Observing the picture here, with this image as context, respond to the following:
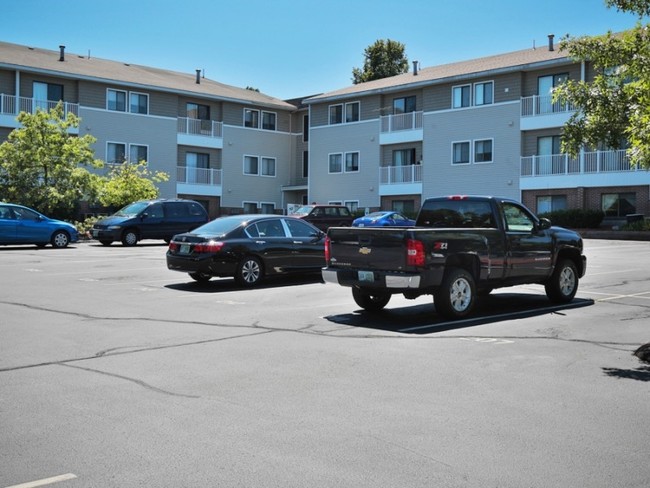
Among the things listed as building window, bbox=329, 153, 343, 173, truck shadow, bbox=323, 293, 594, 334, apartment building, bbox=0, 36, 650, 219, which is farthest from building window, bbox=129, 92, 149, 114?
truck shadow, bbox=323, 293, 594, 334

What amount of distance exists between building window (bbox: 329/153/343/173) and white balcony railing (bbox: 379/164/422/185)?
3.81 metres

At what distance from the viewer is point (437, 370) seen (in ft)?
25.3

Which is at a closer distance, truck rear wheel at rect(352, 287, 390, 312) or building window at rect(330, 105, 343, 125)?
truck rear wheel at rect(352, 287, 390, 312)

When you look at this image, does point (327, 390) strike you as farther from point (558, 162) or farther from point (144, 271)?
point (558, 162)

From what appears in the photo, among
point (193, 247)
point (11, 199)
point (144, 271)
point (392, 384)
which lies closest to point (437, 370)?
point (392, 384)

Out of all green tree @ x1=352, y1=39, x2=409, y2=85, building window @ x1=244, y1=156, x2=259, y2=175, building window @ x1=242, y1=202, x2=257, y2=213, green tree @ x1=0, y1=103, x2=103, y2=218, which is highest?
green tree @ x1=352, y1=39, x2=409, y2=85

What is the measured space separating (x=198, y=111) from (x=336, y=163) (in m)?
9.69

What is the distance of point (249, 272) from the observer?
15.5 m

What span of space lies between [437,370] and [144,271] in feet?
39.9

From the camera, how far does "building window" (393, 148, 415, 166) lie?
156 ft

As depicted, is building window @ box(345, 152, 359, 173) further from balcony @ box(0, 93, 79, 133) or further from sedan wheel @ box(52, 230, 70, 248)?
sedan wheel @ box(52, 230, 70, 248)

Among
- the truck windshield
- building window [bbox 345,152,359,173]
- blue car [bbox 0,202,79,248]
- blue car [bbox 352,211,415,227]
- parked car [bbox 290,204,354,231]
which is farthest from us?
building window [bbox 345,152,359,173]

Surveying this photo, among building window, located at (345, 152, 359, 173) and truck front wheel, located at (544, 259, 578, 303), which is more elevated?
building window, located at (345, 152, 359, 173)

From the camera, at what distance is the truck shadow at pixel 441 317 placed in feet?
35.4
